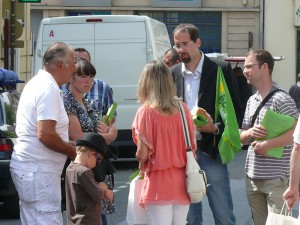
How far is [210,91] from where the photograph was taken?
8.58 meters

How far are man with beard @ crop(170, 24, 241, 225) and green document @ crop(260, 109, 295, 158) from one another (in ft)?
2.44

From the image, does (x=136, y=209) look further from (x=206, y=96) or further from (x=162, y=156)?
(x=206, y=96)

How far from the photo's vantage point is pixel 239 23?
134 feet

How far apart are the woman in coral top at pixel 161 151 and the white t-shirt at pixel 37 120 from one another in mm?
604

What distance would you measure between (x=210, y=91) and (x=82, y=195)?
1.93 meters

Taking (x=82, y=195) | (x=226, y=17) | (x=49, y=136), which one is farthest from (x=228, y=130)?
(x=226, y=17)

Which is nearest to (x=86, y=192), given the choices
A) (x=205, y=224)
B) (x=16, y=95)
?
(x=205, y=224)

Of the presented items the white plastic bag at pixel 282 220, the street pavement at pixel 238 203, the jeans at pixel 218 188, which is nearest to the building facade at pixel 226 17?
the street pavement at pixel 238 203

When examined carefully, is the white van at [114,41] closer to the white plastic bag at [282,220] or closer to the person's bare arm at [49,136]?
the person's bare arm at [49,136]

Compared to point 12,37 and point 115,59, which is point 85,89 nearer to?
point 115,59

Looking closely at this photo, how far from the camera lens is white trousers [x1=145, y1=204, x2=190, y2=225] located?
7.29 metres

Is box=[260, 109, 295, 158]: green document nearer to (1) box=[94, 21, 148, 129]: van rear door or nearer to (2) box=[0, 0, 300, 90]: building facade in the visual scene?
(1) box=[94, 21, 148, 129]: van rear door

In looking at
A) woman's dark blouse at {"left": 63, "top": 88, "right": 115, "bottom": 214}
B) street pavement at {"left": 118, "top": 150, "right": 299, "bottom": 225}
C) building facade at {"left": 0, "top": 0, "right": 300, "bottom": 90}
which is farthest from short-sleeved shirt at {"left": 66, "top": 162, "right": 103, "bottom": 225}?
building facade at {"left": 0, "top": 0, "right": 300, "bottom": 90}

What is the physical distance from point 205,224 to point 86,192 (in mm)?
4605
